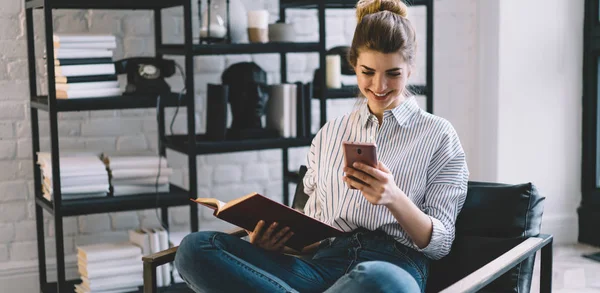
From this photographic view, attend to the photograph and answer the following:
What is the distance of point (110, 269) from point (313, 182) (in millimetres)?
1054

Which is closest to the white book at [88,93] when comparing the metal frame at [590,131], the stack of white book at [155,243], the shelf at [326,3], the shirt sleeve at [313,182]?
the stack of white book at [155,243]

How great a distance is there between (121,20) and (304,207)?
1.33 metres

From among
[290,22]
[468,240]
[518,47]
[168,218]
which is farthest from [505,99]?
[468,240]

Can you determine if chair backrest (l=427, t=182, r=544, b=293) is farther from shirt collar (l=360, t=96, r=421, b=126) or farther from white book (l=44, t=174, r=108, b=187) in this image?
white book (l=44, t=174, r=108, b=187)

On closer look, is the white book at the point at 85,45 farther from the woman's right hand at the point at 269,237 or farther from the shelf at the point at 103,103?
the woman's right hand at the point at 269,237

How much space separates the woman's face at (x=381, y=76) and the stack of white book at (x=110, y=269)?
51.4 inches

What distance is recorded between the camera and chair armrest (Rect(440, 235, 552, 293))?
65.1 inches

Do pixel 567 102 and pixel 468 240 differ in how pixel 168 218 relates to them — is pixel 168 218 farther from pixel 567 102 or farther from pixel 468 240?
pixel 567 102

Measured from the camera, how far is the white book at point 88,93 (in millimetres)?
2805

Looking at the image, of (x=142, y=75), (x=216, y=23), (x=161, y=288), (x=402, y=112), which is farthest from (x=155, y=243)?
(x=402, y=112)

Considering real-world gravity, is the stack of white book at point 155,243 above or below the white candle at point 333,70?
below

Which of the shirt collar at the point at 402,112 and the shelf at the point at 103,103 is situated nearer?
the shirt collar at the point at 402,112

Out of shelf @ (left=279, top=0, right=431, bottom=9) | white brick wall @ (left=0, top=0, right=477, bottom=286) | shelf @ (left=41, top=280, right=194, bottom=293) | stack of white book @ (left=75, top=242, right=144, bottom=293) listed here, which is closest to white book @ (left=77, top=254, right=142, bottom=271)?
stack of white book @ (left=75, top=242, right=144, bottom=293)

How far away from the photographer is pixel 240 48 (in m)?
2.99
